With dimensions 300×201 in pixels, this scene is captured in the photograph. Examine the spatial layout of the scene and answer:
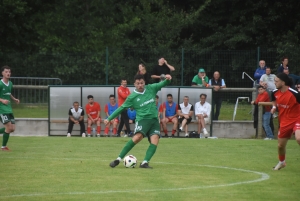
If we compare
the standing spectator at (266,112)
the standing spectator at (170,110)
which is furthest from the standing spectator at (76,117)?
the standing spectator at (266,112)

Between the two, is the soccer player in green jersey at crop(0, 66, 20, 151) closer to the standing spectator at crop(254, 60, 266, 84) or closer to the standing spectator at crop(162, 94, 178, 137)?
the standing spectator at crop(162, 94, 178, 137)

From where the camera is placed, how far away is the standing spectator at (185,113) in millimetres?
22516

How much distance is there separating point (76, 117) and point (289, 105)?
11513mm

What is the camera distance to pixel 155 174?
1198cm

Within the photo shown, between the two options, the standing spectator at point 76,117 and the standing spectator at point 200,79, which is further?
the standing spectator at point 200,79

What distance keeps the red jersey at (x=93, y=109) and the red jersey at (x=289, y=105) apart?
37.2 ft

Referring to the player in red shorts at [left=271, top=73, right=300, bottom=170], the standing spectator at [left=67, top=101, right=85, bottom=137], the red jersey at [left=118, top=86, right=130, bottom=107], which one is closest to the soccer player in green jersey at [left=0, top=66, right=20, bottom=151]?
the red jersey at [left=118, top=86, right=130, bottom=107]

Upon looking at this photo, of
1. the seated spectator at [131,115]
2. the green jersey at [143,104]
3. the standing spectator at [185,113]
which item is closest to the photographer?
the green jersey at [143,104]

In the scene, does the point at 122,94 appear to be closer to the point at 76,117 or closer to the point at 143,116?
the point at 76,117

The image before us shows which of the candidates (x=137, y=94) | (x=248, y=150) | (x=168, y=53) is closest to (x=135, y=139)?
(x=137, y=94)

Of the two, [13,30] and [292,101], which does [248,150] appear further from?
[13,30]

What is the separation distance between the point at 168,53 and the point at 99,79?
294cm

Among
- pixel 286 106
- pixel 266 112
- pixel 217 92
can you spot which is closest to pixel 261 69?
pixel 217 92

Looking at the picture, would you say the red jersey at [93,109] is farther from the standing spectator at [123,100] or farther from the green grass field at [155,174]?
the green grass field at [155,174]
